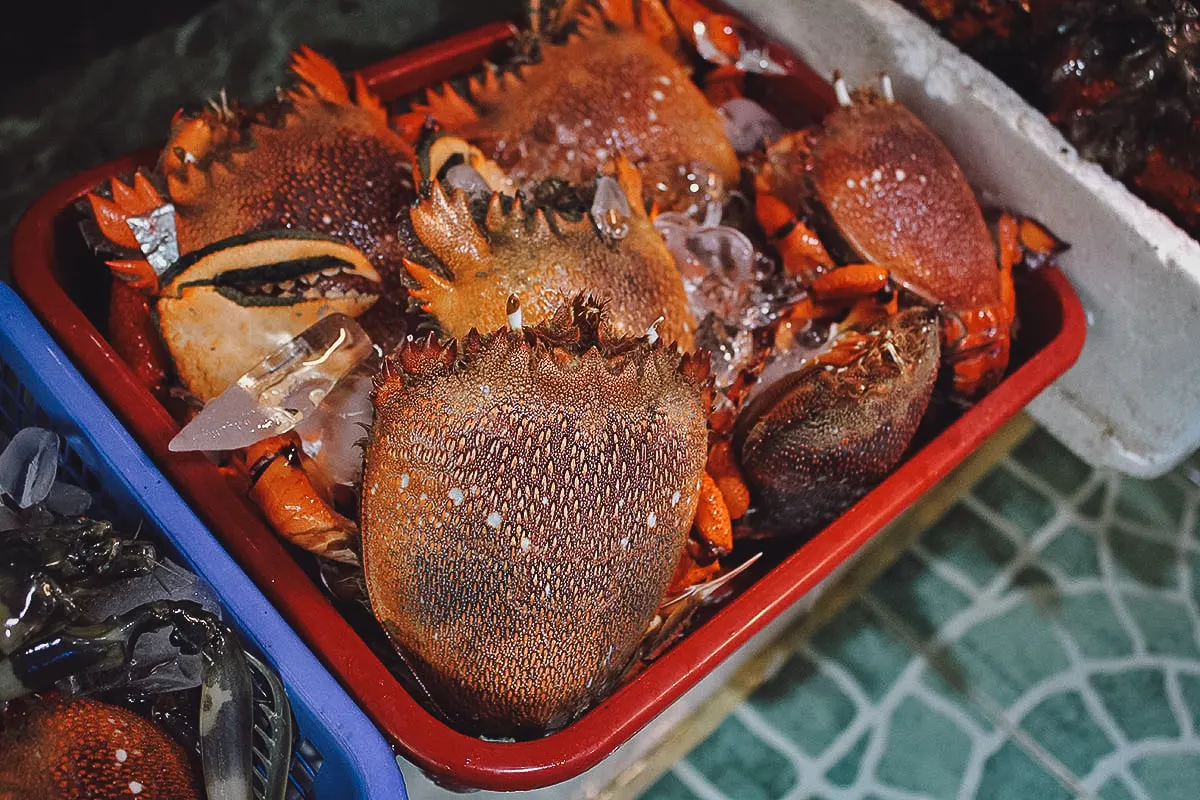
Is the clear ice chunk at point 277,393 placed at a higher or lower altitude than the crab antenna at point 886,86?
higher

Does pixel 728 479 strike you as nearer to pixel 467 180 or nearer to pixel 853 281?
pixel 853 281

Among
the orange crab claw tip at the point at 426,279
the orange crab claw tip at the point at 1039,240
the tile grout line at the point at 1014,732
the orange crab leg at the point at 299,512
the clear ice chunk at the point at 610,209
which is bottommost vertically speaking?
the tile grout line at the point at 1014,732

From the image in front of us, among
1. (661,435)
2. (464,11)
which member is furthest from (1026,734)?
(464,11)

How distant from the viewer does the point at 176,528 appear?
1.38 m

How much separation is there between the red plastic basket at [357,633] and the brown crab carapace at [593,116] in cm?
33

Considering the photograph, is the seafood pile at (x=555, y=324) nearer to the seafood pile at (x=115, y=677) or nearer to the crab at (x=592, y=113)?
the crab at (x=592, y=113)

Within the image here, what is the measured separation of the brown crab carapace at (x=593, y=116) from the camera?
188 cm

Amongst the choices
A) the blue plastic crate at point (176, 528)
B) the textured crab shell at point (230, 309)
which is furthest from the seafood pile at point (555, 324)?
the blue plastic crate at point (176, 528)

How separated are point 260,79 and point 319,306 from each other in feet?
4.27

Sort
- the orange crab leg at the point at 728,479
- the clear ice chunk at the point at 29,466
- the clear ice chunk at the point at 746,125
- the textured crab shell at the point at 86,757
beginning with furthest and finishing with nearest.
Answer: the clear ice chunk at the point at 746,125 < the orange crab leg at the point at 728,479 < the clear ice chunk at the point at 29,466 < the textured crab shell at the point at 86,757

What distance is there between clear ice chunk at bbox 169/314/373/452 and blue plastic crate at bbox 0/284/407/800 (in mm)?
94

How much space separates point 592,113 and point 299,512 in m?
0.94

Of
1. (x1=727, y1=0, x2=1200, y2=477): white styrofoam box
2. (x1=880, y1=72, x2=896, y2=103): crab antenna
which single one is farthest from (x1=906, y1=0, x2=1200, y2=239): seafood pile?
(x1=880, y1=72, x2=896, y2=103): crab antenna

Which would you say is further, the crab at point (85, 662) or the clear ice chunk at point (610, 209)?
→ the clear ice chunk at point (610, 209)
